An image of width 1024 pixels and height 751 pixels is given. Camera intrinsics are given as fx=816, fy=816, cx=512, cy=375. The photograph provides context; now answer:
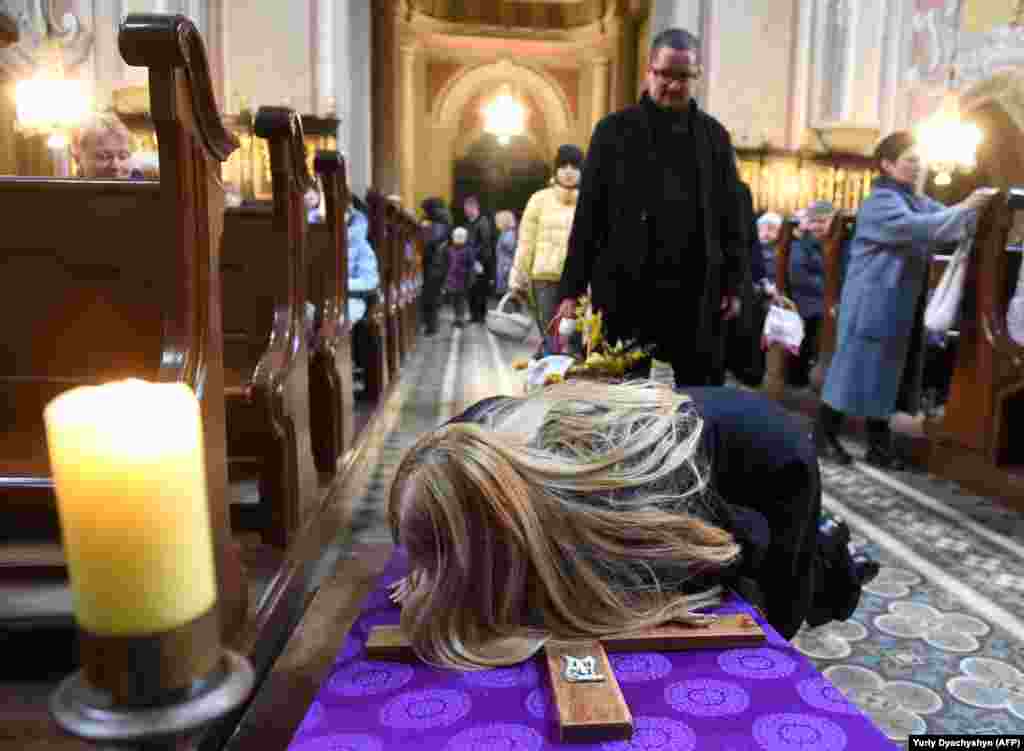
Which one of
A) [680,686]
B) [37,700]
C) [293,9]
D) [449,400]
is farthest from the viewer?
[293,9]

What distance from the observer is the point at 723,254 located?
2711mm

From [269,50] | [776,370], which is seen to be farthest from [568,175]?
[269,50]

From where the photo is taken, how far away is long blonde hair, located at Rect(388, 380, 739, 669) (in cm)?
123

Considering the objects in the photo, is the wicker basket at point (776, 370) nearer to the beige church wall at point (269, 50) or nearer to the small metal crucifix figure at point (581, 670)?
the small metal crucifix figure at point (581, 670)

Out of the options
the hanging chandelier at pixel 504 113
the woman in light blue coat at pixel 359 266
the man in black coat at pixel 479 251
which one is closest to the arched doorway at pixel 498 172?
the hanging chandelier at pixel 504 113

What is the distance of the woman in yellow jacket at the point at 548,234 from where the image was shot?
4035 millimetres

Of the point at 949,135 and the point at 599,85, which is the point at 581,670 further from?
the point at 599,85

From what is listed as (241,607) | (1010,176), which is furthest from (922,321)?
(1010,176)

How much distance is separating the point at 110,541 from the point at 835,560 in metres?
1.72

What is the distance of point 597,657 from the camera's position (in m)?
1.25

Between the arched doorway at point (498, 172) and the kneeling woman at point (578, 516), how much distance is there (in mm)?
16447

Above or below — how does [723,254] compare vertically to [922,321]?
above

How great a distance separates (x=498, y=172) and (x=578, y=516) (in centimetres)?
1716

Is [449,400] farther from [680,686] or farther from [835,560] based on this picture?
[680,686]
